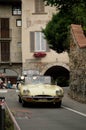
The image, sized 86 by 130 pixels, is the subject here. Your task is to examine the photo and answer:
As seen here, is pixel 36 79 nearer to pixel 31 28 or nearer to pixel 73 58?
pixel 73 58

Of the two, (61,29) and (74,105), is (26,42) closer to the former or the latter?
(61,29)

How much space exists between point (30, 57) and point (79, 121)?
4331cm

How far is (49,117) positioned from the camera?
19484 millimetres

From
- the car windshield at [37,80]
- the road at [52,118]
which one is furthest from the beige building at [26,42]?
the road at [52,118]

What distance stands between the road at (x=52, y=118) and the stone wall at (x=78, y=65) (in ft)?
5.41

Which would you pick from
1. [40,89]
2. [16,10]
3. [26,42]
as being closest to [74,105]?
[40,89]

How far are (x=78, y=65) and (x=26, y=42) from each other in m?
32.4

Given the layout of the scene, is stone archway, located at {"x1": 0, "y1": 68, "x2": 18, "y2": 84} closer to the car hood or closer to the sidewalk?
the sidewalk

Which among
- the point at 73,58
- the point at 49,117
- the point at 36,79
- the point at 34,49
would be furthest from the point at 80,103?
the point at 34,49

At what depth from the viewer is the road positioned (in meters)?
16.4

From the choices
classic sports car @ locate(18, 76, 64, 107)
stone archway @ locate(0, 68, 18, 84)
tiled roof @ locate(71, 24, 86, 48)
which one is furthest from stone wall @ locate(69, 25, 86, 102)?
stone archway @ locate(0, 68, 18, 84)

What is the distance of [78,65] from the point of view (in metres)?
28.6

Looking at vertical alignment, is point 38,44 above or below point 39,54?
above

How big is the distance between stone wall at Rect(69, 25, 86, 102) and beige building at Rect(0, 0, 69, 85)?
95.5 ft
